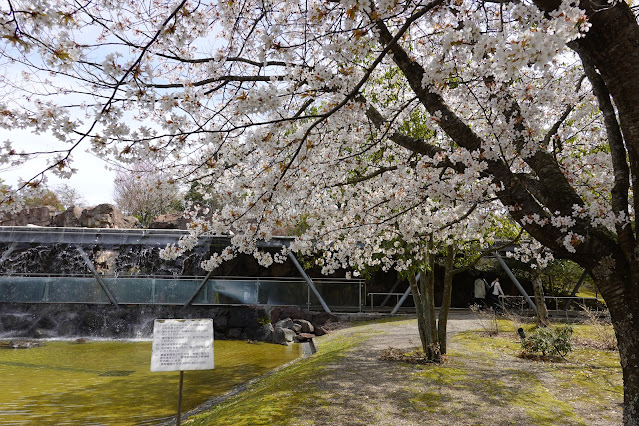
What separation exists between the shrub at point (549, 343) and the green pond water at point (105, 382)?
5316mm

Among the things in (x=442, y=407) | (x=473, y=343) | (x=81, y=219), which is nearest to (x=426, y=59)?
(x=442, y=407)

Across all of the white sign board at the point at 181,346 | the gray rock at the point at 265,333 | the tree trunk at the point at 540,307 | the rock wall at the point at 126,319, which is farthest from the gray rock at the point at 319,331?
the white sign board at the point at 181,346

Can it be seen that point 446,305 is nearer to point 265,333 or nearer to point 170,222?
point 265,333

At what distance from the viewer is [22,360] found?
34.2 ft

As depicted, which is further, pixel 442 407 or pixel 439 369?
pixel 439 369

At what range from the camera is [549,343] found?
827cm

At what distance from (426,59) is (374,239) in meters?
3.30

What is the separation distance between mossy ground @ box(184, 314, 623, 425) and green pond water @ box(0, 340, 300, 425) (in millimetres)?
1173

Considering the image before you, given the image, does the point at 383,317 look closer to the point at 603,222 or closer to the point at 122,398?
the point at 122,398

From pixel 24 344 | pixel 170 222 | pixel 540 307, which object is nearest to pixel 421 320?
pixel 540 307

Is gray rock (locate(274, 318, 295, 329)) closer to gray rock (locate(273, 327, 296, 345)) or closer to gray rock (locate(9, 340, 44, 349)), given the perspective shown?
gray rock (locate(273, 327, 296, 345))

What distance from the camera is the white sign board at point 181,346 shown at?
15.7ft

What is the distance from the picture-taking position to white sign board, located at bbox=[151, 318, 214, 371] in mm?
4781

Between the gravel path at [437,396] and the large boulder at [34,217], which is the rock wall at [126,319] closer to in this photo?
the gravel path at [437,396]
